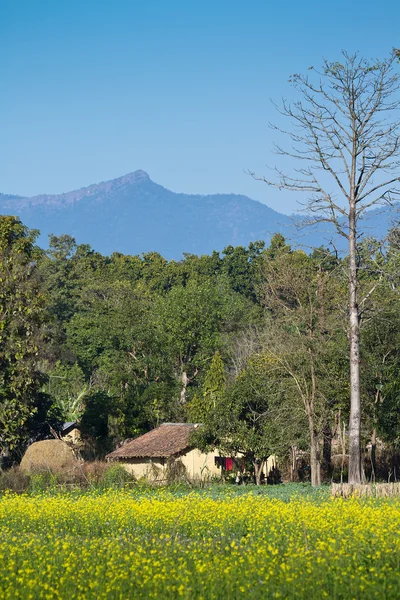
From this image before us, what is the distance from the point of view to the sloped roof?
4209 cm

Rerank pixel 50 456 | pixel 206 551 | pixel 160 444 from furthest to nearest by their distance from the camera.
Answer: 1. pixel 160 444
2. pixel 50 456
3. pixel 206 551

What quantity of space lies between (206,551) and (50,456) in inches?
961

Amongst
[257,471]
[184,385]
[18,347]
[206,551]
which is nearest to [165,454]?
[257,471]

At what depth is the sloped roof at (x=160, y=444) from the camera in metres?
42.1

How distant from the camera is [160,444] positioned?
43094 mm

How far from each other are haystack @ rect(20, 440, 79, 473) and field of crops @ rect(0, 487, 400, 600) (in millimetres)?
16041

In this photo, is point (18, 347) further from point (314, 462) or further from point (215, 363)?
point (215, 363)

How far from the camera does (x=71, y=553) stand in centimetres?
1384

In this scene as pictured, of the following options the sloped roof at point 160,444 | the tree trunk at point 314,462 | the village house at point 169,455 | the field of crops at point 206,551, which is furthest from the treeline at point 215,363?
the field of crops at point 206,551

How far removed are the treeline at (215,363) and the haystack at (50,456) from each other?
4.64 feet

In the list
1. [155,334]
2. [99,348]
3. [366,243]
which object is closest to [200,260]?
[99,348]

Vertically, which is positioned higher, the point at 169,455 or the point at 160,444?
the point at 160,444

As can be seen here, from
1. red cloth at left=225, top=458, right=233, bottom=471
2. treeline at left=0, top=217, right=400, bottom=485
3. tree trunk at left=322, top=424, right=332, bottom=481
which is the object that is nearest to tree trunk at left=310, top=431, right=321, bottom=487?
treeline at left=0, top=217, right=400, bottom=485

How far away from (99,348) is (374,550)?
182 feet
